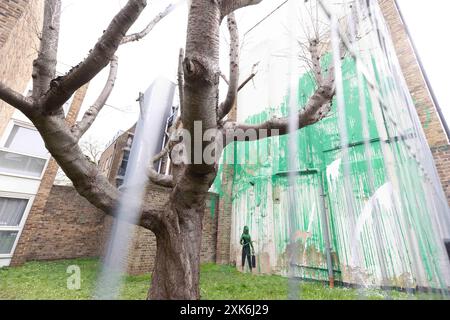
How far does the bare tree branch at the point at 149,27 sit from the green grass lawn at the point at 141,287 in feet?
14.2

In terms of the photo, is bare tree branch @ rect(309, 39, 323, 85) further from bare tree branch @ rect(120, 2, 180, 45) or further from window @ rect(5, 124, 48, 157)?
window @ rect(5, 124, 48, 157)

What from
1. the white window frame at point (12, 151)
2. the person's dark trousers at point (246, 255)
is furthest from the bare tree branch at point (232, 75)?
the white window frame at point (12, 151)

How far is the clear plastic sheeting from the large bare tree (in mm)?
787

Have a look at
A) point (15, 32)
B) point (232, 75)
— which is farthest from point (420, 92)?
point (15, 32)

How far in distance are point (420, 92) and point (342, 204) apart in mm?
3264

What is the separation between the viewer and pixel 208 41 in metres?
1.42

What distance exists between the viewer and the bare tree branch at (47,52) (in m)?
1.93

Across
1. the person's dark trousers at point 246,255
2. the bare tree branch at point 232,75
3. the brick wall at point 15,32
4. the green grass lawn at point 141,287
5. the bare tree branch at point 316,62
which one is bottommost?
the green grass lawn at point 141,287

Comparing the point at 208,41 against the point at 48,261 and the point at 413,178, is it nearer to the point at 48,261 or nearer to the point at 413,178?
the point at 413,178

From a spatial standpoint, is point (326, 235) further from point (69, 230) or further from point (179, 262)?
point (69, 230)

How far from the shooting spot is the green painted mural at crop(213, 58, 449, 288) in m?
2.38

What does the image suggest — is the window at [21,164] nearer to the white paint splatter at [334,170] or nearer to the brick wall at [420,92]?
the white paint splatter at [334,170]
